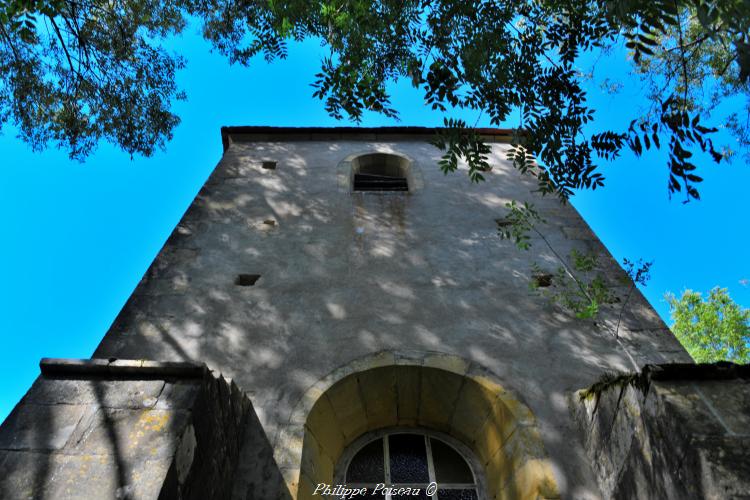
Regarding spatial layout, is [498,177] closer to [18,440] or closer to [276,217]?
[276,217]

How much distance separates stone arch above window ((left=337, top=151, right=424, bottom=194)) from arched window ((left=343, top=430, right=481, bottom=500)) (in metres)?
3.31

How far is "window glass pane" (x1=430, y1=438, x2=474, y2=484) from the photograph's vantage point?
12.1 ft

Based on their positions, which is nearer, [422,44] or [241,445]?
[241,445]

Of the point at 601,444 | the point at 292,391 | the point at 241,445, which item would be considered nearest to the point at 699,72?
the point at 601,444

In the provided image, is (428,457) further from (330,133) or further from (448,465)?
(330,133)

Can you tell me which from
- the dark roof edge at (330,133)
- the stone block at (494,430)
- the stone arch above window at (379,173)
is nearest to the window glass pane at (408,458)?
the stone block at (494,430)

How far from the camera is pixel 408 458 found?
387 cm

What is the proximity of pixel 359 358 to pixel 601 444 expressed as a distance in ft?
5.77

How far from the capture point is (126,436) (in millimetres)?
2248

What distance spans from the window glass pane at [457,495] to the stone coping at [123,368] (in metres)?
2.00

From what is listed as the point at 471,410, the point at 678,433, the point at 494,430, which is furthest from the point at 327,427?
the point at 678,433

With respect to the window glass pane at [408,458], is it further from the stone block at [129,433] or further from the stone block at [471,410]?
the stone block at [129,433]

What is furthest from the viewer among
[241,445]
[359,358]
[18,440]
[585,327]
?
[585,327]

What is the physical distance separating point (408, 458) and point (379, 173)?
4829 mm
